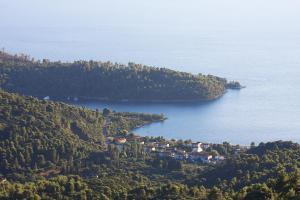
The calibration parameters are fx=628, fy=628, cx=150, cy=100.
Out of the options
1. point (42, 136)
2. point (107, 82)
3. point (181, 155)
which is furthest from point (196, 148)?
point (107, 82)

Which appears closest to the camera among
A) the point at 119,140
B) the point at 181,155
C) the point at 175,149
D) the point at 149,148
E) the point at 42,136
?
the point at 42,136

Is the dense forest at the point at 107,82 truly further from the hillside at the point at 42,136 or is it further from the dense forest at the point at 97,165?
the hillside at the point at 42,136

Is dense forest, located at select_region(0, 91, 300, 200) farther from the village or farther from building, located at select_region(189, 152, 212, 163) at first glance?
building, located at select_region(189, 152, 212, 163)

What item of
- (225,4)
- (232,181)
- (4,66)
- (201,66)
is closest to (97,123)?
(232,181)

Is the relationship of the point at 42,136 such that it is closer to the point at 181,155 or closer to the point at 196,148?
the point at 181,155

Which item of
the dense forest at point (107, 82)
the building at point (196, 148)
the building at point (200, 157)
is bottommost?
the building at point (200, 157)

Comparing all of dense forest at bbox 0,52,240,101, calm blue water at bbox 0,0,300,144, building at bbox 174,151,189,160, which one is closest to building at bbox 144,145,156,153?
building at bbox 174,151,189,160

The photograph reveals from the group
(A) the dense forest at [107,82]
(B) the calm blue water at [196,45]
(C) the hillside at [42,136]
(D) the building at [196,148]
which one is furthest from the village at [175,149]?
(A) the dense forest at [107,82]
